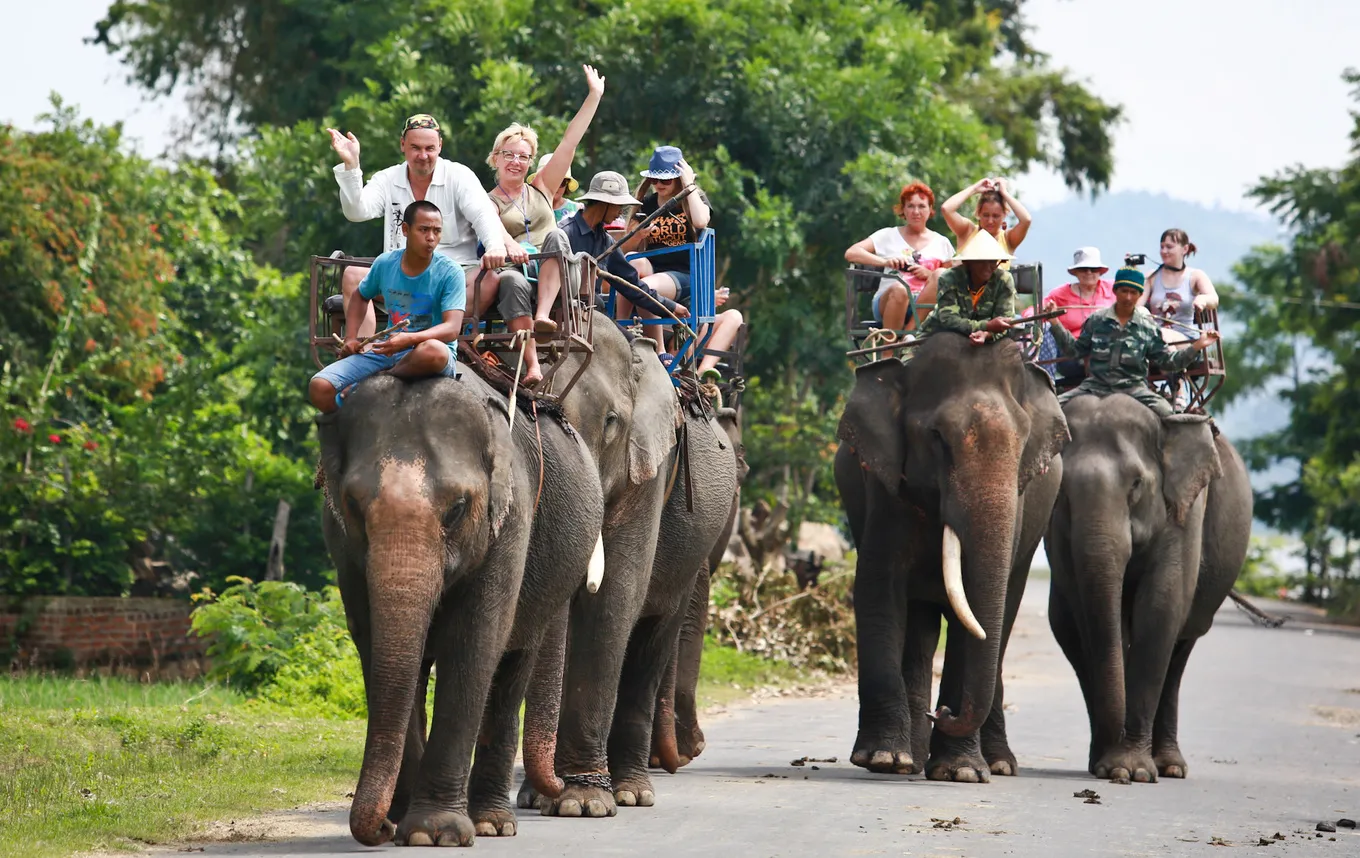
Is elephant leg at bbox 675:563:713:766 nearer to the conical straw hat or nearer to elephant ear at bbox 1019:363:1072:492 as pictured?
elephant ear at bbox 1019:363:1072:492

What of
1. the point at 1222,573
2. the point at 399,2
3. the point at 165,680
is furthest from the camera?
the point at 399,2

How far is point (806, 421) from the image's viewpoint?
85.7ft

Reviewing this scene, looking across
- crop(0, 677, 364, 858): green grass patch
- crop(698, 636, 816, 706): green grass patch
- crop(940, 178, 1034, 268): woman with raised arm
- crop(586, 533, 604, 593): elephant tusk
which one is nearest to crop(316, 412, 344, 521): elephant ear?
crop(0, 677, 364, 858): green grass patch

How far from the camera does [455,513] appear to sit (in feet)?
26.3

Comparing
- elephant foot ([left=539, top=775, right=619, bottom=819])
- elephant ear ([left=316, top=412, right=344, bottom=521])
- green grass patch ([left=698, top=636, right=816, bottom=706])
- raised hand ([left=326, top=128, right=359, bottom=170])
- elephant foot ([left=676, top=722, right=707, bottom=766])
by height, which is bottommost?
elephant foot ([left=539, top=775, right=619, bottom=819])

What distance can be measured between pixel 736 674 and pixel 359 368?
1222 cm

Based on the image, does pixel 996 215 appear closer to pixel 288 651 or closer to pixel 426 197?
pixel 426 197

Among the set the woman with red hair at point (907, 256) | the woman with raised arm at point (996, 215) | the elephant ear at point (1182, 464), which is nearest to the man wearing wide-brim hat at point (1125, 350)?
the elephant ear at point (1182, 464)

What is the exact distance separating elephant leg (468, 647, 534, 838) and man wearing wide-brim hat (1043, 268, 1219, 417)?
6.05 metres

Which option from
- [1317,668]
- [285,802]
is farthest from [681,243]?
[1317,668]

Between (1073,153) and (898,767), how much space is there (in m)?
25.9

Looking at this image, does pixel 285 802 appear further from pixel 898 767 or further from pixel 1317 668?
pixel 1317 668

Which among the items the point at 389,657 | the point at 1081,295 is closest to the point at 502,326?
the point at 389,657

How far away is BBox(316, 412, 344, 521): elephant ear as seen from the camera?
821 cm
